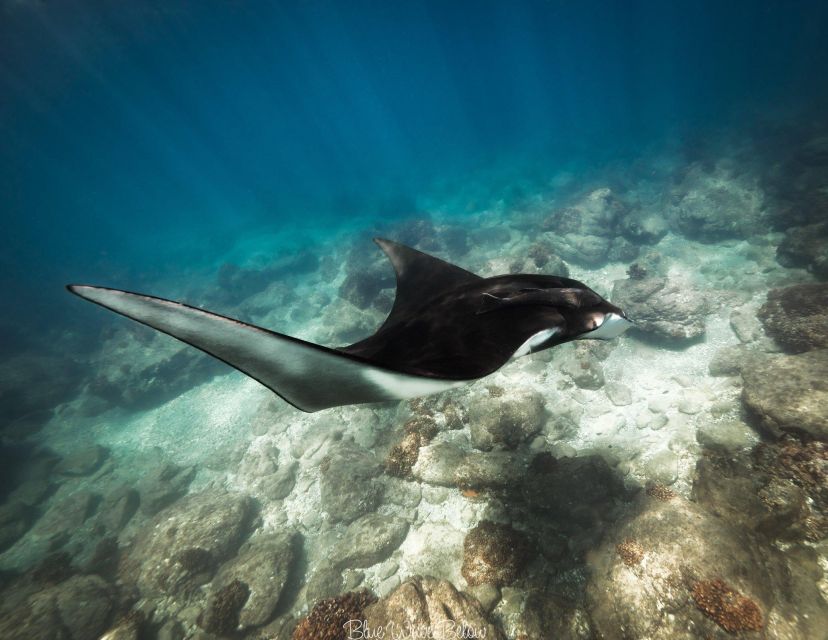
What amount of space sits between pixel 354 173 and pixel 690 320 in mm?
61297

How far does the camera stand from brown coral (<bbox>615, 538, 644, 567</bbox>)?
11.4 ft

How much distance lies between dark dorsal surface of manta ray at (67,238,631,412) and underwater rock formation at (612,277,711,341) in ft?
20.9

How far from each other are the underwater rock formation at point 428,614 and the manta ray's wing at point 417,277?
11.4ft

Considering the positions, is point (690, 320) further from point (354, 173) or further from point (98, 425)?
point (354, 173)

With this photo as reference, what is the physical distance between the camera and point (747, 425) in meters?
5.03

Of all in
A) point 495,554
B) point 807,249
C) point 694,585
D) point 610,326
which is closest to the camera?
point 610,326

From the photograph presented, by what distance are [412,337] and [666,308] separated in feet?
27.6

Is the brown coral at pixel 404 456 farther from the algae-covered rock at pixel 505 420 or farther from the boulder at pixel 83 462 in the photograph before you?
the boulder at pixel 83 462

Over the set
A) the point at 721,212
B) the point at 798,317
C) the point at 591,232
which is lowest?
the point at 798,317

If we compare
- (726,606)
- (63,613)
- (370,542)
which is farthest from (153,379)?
(726,606)

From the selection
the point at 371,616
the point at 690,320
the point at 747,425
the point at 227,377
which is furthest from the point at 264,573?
the point at 690,320

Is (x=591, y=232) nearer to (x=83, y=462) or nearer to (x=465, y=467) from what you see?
(x=465, y=467)

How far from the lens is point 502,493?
495 centimetres

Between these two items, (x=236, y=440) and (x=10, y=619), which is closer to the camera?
(x=10, y=619)
